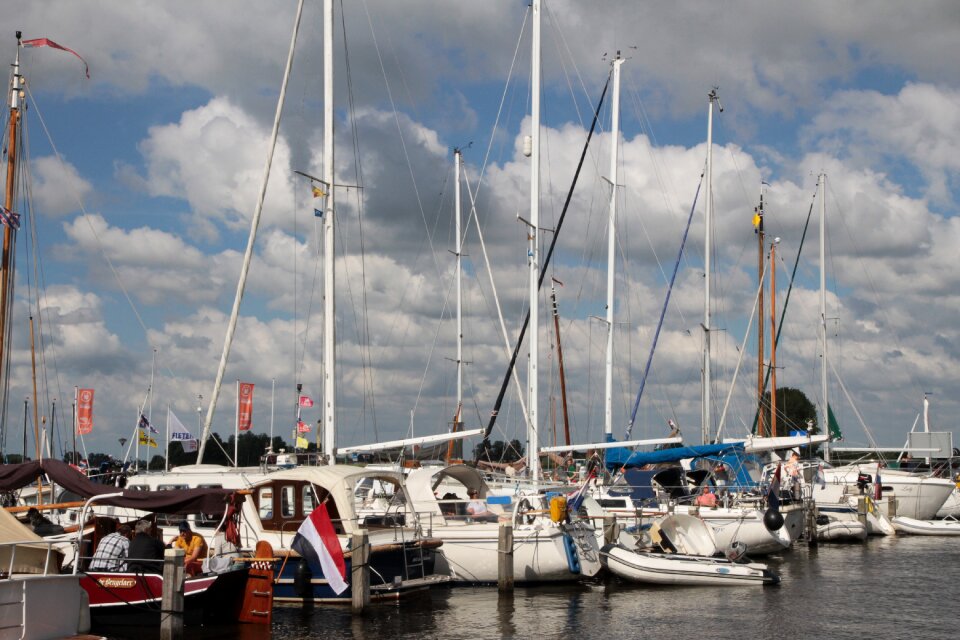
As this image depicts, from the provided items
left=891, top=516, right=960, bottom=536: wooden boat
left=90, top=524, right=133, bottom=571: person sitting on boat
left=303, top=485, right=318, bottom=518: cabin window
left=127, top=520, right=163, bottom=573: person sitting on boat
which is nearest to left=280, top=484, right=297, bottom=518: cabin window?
left=303, top=485, right=318, bottom=518: cabin window

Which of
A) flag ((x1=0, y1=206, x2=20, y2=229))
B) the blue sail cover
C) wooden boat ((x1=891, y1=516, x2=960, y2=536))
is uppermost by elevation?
flag ((x1=0, y1=206, x2=20, y2=229))

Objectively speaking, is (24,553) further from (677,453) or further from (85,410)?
(85,410)

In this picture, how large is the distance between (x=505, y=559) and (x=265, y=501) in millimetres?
6722

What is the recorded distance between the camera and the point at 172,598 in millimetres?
21531

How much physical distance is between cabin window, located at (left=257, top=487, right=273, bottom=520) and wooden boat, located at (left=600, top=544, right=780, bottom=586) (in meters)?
10.2

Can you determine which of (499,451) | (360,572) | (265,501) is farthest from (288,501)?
(499,451)

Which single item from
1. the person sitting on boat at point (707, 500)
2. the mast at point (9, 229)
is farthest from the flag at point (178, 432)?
the person sitting on boat at point (707, 500)

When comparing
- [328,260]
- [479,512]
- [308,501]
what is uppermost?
[328,260]

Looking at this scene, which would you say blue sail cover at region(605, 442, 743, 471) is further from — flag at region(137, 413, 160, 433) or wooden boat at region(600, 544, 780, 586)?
flag at region(137, 413, 160, 433)

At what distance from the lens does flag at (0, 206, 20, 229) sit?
3512 cm

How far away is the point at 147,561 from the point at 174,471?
33.7 feet

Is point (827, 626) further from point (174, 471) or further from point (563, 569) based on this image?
point (174, 471)

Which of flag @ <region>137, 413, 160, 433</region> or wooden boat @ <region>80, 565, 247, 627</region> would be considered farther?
flag @ <region>137, 413, 160, 433</region>

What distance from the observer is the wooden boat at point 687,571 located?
29.3m
